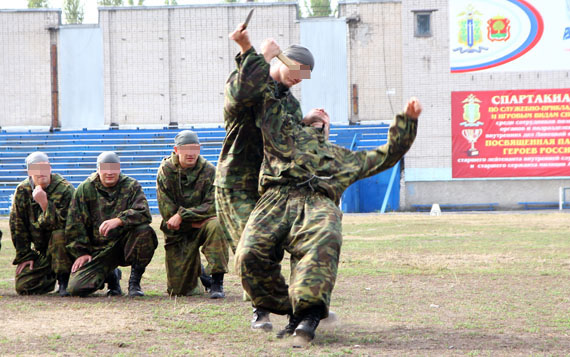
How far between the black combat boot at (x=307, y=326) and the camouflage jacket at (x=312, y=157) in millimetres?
883

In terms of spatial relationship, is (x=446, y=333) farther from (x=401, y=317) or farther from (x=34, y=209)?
(x=34, y=209)

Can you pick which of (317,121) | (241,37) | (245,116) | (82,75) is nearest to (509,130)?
(82,75)

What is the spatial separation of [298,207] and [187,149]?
3.32 metres

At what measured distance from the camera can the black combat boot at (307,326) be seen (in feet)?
18.8

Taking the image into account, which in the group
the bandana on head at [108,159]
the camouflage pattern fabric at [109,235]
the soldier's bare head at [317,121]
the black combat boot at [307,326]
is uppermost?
the soldier's bare head at [317,121]

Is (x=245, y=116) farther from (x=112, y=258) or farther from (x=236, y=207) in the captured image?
(x=112, y=258)

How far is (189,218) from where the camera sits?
29.4 feet

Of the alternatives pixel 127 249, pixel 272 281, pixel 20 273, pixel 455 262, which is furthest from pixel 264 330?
pixel 455 262

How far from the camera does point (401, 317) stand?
7254 mm

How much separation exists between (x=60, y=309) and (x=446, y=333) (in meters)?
3.78

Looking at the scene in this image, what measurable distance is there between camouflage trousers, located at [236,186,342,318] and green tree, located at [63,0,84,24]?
54.0m

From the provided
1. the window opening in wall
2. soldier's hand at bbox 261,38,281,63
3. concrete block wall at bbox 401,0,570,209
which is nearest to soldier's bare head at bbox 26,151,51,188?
soldier's hand at bbox 261,38,281,63

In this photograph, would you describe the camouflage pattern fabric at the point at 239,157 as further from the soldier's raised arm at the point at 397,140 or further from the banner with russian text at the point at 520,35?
the banner with russian text at the point at 520,35

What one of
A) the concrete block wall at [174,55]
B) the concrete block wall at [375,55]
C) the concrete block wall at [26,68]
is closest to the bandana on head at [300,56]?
the concrete block wall at [375,55]
